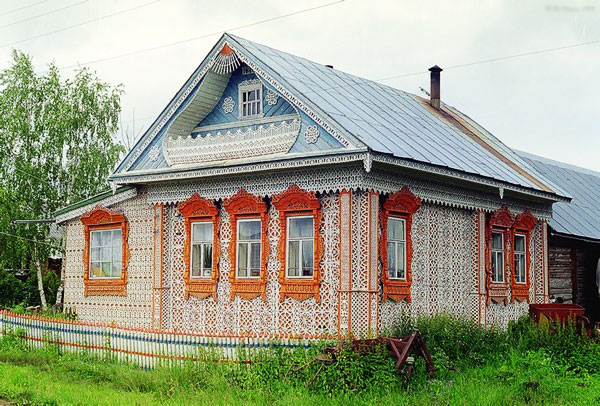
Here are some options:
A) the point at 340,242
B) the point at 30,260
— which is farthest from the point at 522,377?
the point at 30,260

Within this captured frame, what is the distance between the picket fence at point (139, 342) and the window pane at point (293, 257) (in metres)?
2.71

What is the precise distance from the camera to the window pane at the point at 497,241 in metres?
19.4

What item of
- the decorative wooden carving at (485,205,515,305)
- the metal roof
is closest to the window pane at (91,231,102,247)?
the metal roof

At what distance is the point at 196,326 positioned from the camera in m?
17.9

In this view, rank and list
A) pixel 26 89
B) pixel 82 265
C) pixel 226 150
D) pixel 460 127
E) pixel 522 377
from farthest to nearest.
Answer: pixel 26 89 < pixel 460 127 < pixel 82 265 < pixel 226 150 < pixel 522 377

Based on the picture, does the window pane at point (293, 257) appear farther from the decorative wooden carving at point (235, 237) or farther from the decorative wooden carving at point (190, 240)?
the decorative wooden carving at point (190, 240)

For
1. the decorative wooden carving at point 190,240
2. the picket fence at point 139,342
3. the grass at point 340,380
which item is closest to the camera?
the grass at point 340,380

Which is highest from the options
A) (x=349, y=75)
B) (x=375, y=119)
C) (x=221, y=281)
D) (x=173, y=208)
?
(x=349, y=75)

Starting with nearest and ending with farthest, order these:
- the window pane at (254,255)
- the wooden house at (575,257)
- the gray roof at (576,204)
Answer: the window pane at (254,255)
the wooden house at (575,257)
the gray roof at (576,204)

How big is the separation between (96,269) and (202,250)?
378cm

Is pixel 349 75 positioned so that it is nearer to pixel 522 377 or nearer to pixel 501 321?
pixel 501 321

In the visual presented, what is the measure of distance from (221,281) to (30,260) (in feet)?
50.5

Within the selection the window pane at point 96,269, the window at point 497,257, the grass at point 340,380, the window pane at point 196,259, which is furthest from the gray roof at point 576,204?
the window pane at point 96,269

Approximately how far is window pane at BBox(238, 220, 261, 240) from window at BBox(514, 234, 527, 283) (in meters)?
6.78
